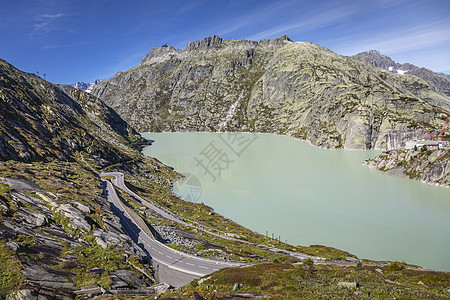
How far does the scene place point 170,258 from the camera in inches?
1548

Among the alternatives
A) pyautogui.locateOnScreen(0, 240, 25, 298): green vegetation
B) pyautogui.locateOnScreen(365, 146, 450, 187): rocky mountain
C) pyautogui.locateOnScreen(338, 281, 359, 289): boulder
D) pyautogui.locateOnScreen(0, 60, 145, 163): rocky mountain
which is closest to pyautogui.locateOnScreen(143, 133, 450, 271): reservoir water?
pyautogui.locateOnScreen(365, 146, 450, 187): rocky mountain

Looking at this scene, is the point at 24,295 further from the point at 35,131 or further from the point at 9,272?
the point at 35,131

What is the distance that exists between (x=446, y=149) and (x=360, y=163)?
1525 inches

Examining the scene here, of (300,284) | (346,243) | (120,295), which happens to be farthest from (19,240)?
(346,243)

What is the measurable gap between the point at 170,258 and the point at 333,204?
53300 mm

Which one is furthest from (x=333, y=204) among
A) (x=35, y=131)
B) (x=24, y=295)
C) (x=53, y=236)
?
(x=35, y=131)

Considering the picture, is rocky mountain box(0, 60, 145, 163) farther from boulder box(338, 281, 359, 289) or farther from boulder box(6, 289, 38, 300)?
boulder box(338, 281, 359, 289)

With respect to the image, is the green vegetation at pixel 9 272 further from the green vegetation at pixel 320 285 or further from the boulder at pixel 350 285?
the boulder at pixel 350 285

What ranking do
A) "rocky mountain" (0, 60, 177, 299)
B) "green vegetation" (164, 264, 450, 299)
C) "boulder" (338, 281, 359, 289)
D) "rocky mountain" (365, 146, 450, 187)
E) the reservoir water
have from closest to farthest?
"green vegetation" (164, 264, 450, 299)
"boulder" (338, 281, 359, 289)
"rocky mountain" (0, 60, 177, 299)
the reservoir water
"rocky mountain" (365, 146, 450, 187)

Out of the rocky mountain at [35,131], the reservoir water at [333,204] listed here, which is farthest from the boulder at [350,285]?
the rocky mountain at [35,131]

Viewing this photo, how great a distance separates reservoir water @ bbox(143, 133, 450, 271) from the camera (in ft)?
169

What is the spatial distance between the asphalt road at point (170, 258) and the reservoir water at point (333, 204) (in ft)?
77.8

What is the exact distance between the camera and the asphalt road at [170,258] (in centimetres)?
3541

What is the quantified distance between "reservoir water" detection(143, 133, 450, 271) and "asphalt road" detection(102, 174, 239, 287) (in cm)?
2371
